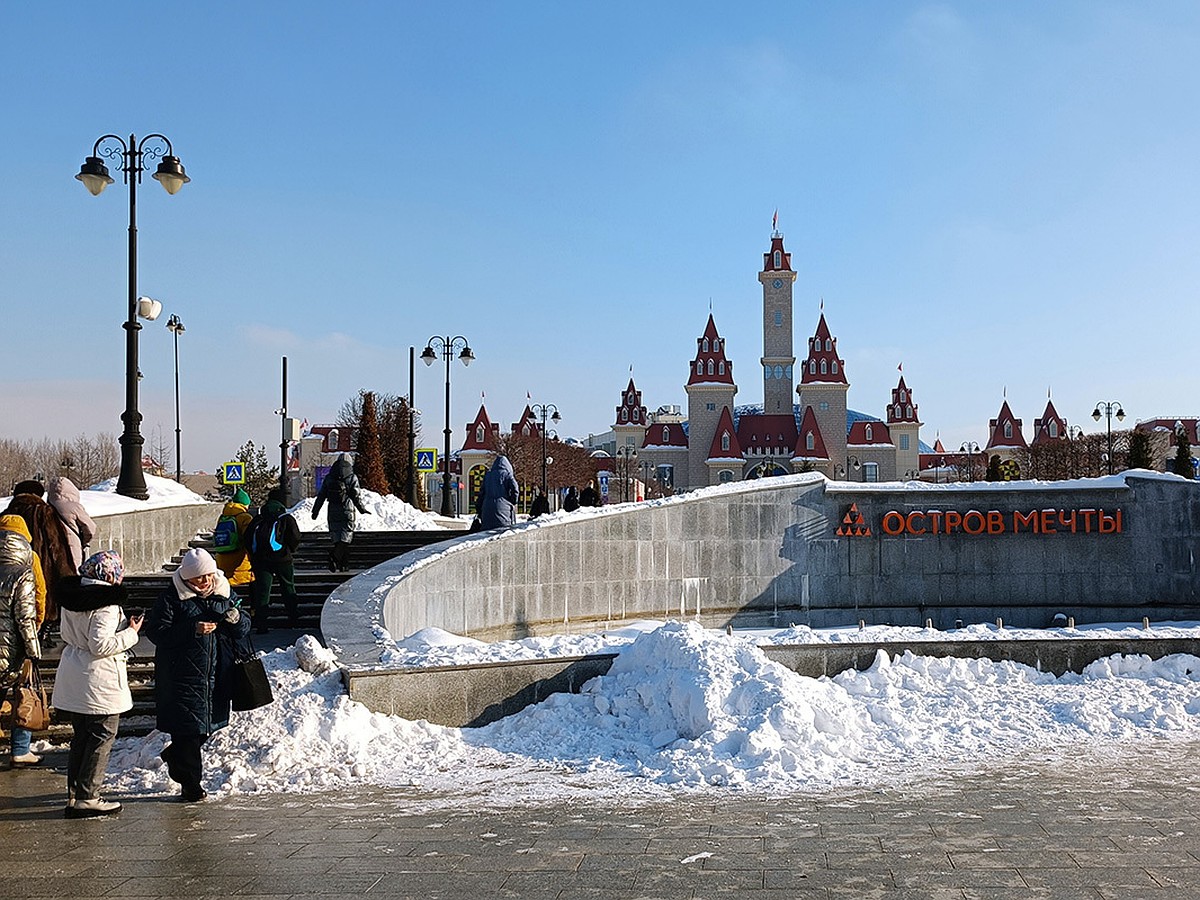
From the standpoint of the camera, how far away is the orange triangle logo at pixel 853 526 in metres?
18.5

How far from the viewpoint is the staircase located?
28.5ft

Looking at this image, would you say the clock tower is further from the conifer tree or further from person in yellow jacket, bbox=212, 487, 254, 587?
person in yellow jacket, bbox=212, 487, 254, 587

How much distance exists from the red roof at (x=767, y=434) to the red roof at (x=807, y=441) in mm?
1897

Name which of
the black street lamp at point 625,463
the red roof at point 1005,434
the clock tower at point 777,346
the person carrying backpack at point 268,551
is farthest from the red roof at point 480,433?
the person carrying backpack at point 268,551

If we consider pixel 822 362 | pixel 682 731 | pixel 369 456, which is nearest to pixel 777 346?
pixel 822 362

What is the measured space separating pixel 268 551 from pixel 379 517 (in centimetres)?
1386

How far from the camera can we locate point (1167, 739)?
9133 millimetres

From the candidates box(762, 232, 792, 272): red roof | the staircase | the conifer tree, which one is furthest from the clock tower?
the staircase

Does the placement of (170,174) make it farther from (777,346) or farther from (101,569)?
(777,346)

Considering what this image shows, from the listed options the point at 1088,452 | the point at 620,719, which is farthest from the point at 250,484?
the point at 1088,452

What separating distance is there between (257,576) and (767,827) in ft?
23.2

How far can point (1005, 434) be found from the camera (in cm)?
A: 11225

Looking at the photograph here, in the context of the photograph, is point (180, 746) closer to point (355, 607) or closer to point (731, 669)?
point (355, 607)

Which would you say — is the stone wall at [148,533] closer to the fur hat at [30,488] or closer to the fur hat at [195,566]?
the fur hat at [30,488]
